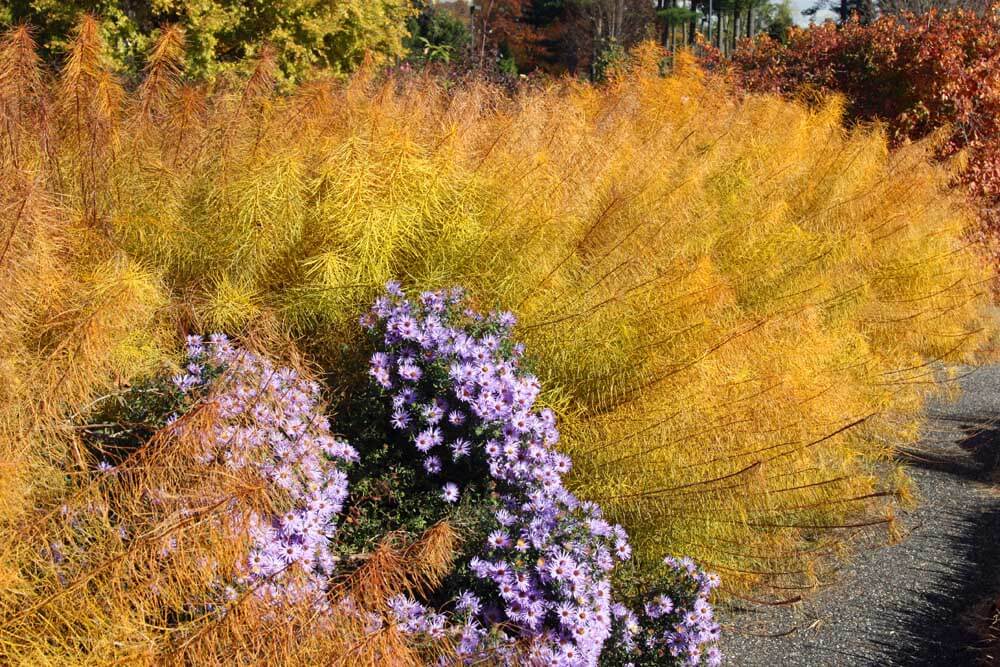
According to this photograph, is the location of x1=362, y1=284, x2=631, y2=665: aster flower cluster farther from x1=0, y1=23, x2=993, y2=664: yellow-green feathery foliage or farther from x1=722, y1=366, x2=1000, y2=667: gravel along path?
x1=722, y1=366, x2=1000, y2=667: gravel along path

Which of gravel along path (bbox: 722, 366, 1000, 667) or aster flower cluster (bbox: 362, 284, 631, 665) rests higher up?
aster flower cluster (bbox: 362, 284, 631, 665)

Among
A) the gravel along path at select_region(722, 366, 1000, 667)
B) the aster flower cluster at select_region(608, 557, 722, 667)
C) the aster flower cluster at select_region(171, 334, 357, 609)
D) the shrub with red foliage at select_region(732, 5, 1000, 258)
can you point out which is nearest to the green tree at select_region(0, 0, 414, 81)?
the shrub with red foliage at select_region(732, 5, 1000, 258)

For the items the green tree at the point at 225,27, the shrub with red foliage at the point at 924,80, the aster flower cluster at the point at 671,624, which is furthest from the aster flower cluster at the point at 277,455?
the green tree at the point at 225,27

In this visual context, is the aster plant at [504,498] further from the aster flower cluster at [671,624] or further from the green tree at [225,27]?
the green tree at [225,27]

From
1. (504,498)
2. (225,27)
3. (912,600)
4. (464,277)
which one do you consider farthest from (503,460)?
(225,27)

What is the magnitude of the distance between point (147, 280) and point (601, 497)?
1534 mm

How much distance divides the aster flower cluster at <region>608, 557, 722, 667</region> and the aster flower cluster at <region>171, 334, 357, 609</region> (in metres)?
0.81

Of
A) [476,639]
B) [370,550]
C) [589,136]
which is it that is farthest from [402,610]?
[589,136]

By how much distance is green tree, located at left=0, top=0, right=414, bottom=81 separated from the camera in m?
8.12

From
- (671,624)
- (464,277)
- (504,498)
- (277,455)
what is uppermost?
(464,277)

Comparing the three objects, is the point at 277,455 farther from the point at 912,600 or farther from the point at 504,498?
the point at 912,600

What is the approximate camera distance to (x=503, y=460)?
265cm

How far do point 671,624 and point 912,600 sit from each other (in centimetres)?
129

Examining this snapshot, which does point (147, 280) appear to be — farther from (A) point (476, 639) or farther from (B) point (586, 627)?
(B) point (586, 627)
